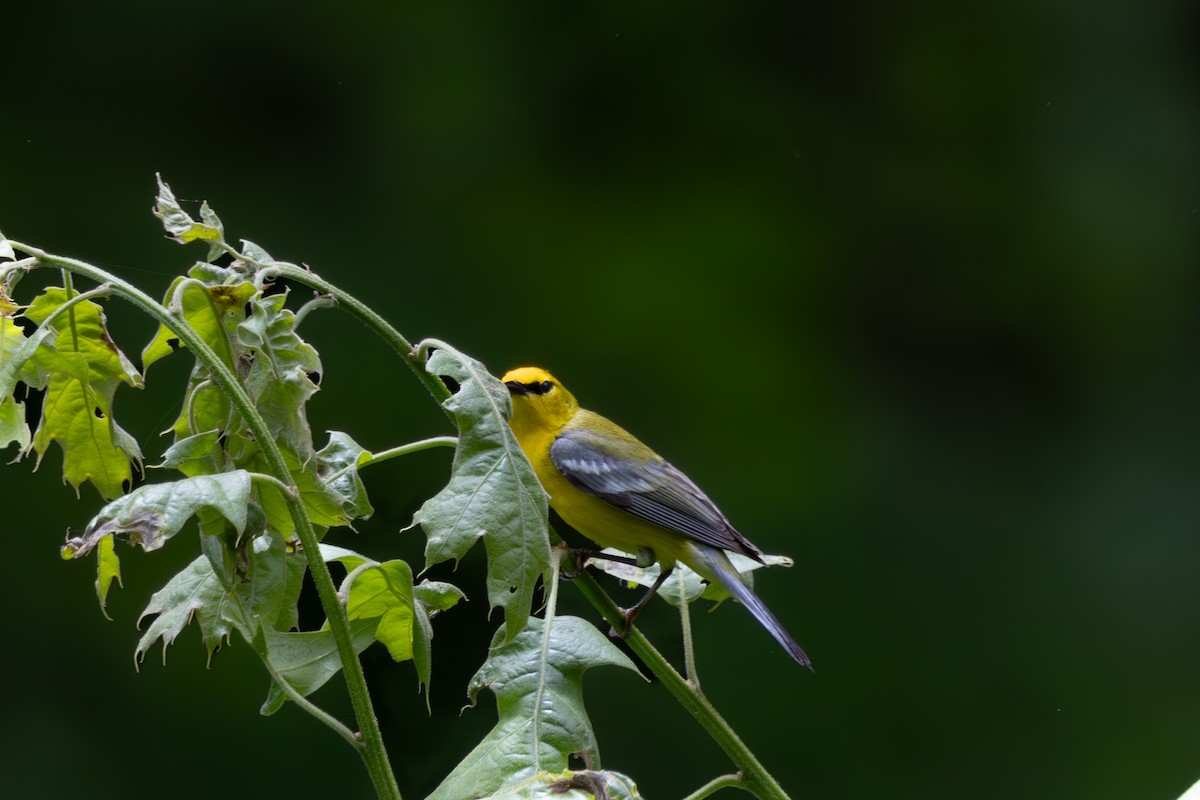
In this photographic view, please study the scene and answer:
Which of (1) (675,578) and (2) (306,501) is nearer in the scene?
(2) (306,501)

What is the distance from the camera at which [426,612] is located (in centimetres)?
77

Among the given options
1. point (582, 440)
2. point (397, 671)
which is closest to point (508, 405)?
point (582, 440)

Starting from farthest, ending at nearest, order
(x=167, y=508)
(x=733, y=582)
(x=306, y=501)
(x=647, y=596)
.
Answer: (x=733, y=582)
(x=647, y=596)
(x=306, y=501)
(x=167, y=508)

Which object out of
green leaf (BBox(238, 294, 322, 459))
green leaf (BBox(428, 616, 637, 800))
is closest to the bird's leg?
green leaf (BBox(428, 616, 637, 800))

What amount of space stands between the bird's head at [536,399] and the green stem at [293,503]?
73 cm

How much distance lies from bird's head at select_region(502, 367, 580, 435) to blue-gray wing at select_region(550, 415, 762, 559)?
0.03 meters

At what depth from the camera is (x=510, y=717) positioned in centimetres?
77

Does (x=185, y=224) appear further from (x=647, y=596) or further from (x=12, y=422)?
(x=647, y=596)

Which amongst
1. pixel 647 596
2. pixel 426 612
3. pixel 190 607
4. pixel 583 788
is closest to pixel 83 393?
pixel 190 607

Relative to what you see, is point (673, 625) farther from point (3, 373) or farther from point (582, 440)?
point (3, 373)

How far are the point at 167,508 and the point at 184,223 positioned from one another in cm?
21

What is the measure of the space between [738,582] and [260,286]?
2.24ft

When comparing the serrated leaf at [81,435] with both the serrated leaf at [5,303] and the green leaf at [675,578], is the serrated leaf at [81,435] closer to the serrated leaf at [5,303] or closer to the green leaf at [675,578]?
the serrated leaf at [5,303]

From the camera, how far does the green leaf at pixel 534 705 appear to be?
73 centimetres
